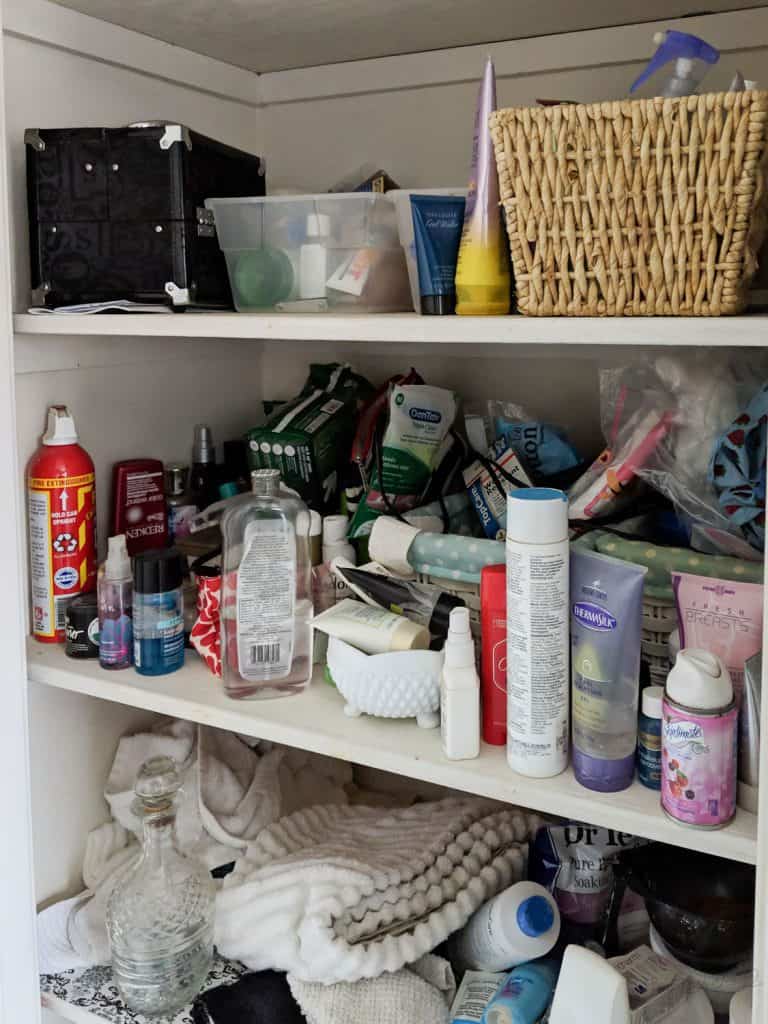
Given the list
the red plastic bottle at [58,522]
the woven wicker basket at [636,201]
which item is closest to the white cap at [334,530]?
the red plastic bottle at [58,522]

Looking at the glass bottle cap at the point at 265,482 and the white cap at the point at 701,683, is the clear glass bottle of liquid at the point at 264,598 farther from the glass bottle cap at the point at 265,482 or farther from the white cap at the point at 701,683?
the white cap at the point at 701,683

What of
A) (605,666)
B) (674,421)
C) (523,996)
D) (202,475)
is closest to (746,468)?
(674,421)

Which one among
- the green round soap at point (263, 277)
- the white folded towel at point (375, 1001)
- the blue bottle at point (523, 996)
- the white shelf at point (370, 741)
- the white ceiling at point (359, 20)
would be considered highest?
the white ceiling at point (359, 20)

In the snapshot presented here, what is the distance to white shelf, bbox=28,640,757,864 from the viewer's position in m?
0.70

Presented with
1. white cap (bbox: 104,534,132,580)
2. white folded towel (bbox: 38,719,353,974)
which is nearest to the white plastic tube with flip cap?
white folded towel (bbox: 38,719,353,974)

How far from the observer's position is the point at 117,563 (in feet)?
3.24

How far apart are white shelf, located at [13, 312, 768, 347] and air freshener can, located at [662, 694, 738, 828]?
25 cm

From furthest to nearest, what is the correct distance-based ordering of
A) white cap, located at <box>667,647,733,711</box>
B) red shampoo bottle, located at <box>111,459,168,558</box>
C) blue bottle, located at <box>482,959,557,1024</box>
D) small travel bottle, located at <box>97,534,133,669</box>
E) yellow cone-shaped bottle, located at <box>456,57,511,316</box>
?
red shampoo bottle, located at <box>111,459,168,558</box>
small travel bottle, located at <box>97,534,133,669</box>
blue bottle, located at <box>482,959,557,1024</box>
yellow cone-shaped bottle, located at <box>456,57,511,316</box>
white cap, located at <box>667,647,733,711</box>

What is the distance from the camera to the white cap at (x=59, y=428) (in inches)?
39.4

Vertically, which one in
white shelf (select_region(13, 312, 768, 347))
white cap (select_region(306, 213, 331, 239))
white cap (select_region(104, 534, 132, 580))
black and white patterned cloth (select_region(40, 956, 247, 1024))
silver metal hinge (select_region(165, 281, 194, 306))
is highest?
white cap (select_region(306, 213, 331, 239))

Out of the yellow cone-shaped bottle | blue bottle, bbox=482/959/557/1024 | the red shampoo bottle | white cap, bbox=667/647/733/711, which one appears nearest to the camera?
white cap, bbox=667/647/733/711

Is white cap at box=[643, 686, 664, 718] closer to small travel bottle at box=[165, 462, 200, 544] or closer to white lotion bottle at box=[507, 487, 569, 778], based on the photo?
white lotion bottle at box=[507, 487, 569, 778]

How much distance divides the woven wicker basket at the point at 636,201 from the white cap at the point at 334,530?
0.36 m

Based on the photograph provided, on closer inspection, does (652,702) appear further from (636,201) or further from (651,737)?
(636,201)
